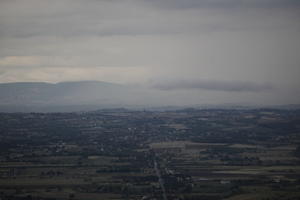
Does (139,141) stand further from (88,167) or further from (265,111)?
(265,111)

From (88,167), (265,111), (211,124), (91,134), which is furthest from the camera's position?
(265,111)

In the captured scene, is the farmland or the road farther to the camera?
the farmland

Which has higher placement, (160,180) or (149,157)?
(149,157)

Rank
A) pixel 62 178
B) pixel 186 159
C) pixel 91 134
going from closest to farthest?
pixel 62 178 → pixel 186 159 → pixel 91 134

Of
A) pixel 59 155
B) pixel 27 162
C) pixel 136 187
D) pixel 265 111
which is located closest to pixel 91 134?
pixel 59 155

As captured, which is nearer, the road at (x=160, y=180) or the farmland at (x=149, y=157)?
the road at (x=160, y=180)

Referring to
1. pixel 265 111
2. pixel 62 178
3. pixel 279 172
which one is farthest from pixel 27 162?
pixel 265 111

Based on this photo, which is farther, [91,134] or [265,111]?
[265,111]

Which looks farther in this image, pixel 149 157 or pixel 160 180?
pixel 149 157

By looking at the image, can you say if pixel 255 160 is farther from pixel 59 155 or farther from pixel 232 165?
pixel 59 155
